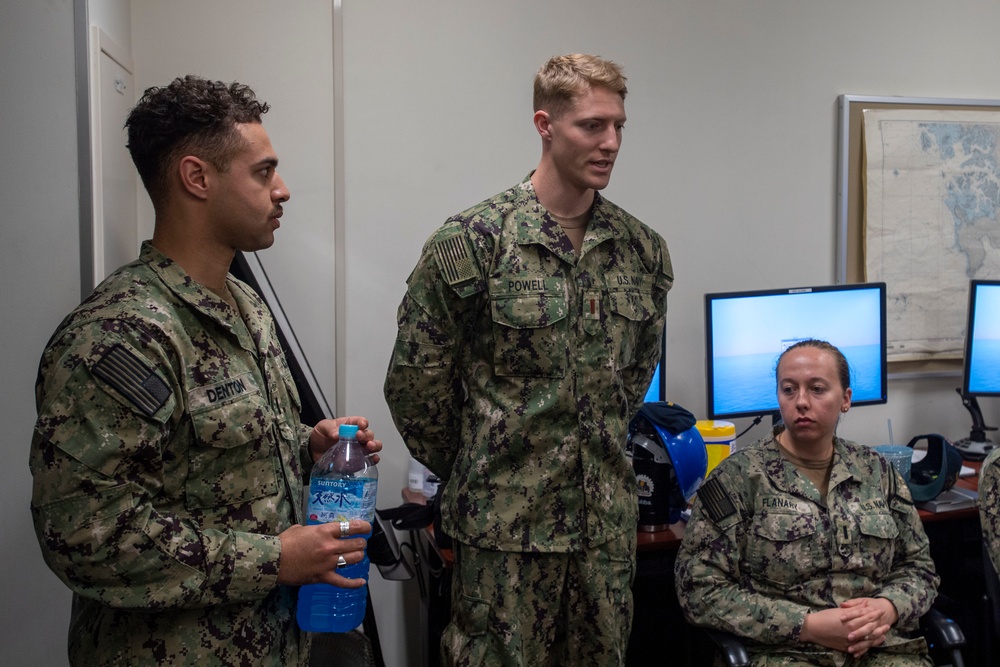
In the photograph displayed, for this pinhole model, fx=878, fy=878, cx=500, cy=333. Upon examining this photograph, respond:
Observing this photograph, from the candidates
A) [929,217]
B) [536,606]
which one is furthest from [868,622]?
[929,217]

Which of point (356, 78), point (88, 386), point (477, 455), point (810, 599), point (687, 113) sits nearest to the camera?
point (88, 386)

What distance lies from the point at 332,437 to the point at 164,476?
33 cm

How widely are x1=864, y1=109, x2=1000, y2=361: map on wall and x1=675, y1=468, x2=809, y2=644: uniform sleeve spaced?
1469 mm

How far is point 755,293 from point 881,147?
2.78ft

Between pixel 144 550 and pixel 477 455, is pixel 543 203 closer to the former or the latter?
pixel 477 455

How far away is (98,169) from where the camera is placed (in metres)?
1.86

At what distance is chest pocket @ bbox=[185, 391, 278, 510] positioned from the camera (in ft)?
3.94

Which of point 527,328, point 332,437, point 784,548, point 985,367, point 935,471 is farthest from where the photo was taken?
point 985,367

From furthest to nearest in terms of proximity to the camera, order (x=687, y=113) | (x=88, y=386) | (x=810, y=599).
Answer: (x=687, y=113) < (x=810, y=599) < (x=88, y=386)

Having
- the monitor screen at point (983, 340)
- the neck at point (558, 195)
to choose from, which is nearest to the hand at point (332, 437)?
the neck at point (558, 195)

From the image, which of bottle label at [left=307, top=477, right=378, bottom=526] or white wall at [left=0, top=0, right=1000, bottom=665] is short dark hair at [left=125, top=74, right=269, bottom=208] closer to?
bottle label at [left=307, top=477, right=378, bottom=526]

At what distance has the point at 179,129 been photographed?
4.10 feet

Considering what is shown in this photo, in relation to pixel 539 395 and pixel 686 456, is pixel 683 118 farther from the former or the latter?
pixel 539 395

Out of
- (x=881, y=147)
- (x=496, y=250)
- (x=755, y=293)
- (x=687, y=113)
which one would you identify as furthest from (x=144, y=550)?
(x=881, y=147)
